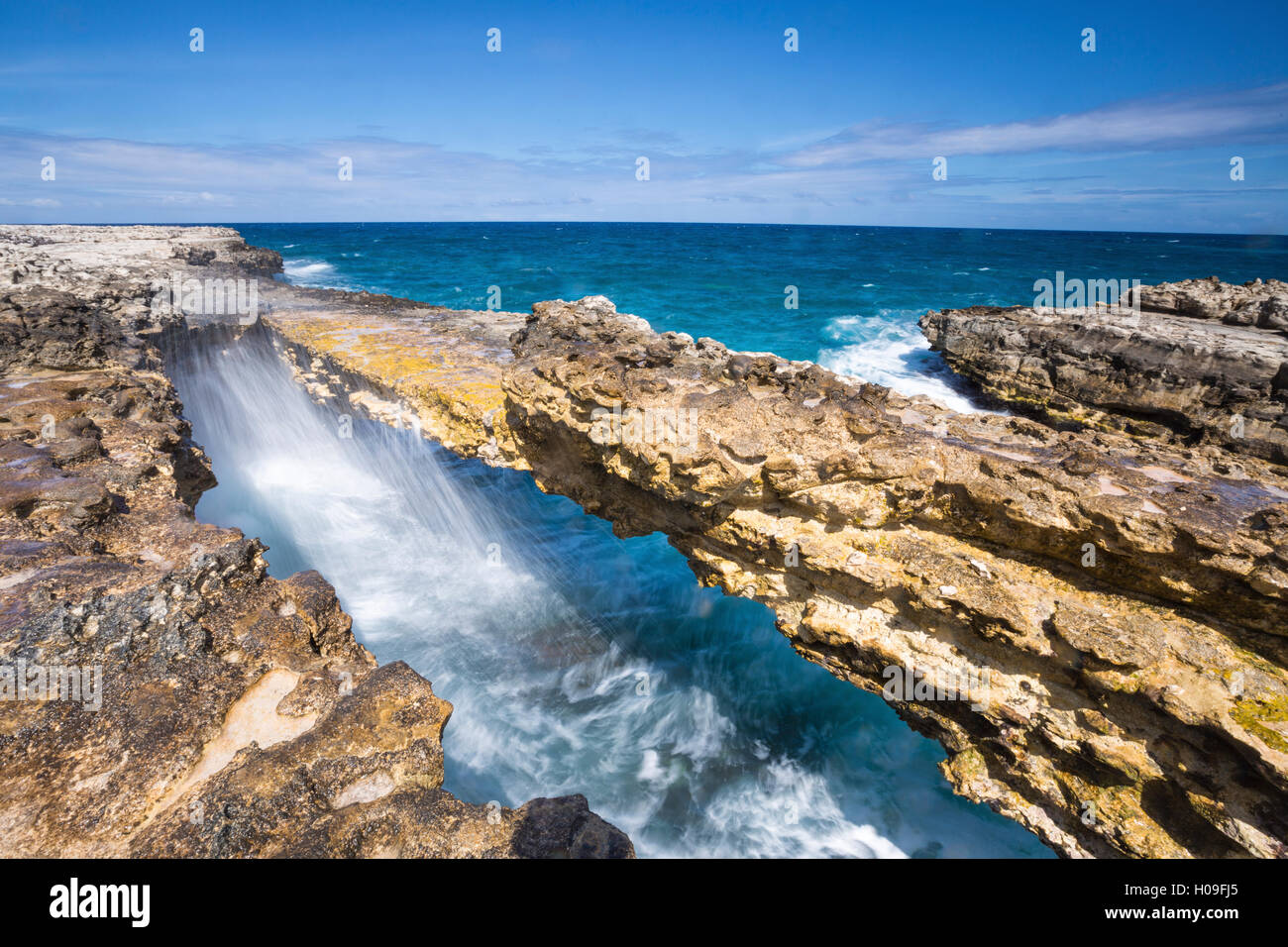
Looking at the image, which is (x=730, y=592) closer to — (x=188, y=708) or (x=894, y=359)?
(x=188, y=708)

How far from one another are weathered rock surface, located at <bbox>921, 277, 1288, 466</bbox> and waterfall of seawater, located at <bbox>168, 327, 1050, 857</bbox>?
12347 mm

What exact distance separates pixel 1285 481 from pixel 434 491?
1482 cm

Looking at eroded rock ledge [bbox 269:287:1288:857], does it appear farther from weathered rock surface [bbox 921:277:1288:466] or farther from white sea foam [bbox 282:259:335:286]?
white sea foam [bbox 282:259:335:286]

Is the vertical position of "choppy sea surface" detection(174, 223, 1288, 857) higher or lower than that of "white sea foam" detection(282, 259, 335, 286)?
lower

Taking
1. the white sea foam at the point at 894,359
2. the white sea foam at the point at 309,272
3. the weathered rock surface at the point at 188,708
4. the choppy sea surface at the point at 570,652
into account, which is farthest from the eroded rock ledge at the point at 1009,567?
the white sea foam at the point at 309,272

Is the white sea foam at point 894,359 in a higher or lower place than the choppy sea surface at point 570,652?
higher

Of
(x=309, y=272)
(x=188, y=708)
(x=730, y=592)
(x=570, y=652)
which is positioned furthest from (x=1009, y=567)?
(x=309, y=272)

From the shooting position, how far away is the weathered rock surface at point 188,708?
12.4 feet

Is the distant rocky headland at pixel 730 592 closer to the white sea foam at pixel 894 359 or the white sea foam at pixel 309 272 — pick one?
the white sea foam at pixel 894 359

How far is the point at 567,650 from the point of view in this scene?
10.5 m

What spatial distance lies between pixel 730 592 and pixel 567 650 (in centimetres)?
418

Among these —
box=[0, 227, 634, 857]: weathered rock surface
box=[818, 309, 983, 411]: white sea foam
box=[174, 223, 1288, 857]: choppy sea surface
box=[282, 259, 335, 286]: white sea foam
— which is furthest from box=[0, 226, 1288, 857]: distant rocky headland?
box=[282, 259, 335, 286]: white sea foam

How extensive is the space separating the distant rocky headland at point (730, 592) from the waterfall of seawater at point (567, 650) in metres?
2.44

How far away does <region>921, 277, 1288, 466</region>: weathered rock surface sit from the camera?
13.9 m
